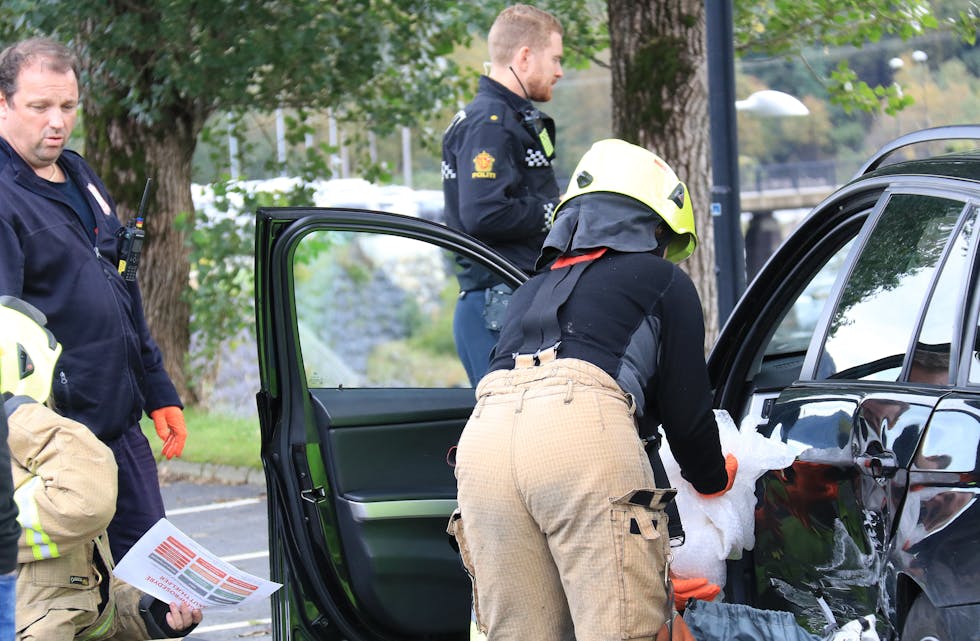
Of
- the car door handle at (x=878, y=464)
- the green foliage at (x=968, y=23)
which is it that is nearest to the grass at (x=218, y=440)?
the green foliage at (x=968, y=23)

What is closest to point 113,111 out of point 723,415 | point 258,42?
point 258,42

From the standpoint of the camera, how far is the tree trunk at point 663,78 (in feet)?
Result: 21.9

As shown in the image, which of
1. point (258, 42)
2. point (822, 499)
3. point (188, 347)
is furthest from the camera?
point (188, 347)

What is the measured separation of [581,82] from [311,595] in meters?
18.1

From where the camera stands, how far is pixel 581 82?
21000mm

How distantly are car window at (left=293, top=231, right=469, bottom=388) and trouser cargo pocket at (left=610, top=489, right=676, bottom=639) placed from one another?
27203 mm

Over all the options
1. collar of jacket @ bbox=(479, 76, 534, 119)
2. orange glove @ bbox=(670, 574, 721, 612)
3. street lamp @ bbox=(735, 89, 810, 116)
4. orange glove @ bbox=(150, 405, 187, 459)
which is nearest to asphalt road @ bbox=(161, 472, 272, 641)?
orange glove @ bbox=(150, 405, 187, 459)

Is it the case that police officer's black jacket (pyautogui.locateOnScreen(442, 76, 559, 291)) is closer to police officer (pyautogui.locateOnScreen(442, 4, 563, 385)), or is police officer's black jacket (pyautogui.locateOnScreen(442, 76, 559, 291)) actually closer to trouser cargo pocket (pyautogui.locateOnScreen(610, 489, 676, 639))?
police officer (pyautogui.locateOnScreen(442, 4, 563, 385))

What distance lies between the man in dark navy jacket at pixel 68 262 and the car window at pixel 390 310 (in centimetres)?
2592

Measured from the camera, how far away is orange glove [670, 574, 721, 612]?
3.10m

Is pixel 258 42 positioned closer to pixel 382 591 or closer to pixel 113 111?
pixel 113 111

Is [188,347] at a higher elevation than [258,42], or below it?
below

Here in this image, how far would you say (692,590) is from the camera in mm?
3104

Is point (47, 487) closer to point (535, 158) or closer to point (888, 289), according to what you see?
point (888, 289)
